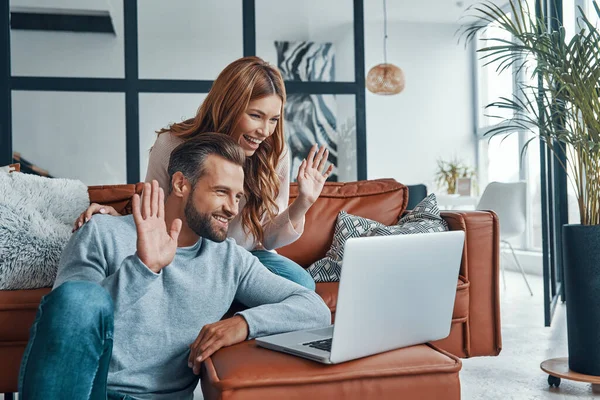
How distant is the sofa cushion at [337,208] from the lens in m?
2.74

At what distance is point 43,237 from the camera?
7.17 ft

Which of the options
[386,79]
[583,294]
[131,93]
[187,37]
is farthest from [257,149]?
[386,79]

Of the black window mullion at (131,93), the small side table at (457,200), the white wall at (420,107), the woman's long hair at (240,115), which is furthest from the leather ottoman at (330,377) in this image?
the white wall at (420,107)

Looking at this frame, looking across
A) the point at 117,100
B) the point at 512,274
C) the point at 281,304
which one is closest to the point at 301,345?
the point at 281,304

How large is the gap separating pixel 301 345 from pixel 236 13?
11.8 feet

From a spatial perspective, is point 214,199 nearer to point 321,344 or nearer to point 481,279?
point 321,344

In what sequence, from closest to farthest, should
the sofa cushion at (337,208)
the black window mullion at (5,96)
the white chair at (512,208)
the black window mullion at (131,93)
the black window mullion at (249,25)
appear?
the sofa cushion at (337,208) → the black window mullion at (5,96) → the black window mullion at (131,93) → the black window mullion at (249,25) → the white chair at (512,208)

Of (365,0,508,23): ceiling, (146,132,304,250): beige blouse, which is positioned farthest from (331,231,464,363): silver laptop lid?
(365,0,508,23): ceiling

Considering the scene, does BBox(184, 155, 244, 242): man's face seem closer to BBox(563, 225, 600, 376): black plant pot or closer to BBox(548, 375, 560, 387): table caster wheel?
BBox(563, 225, 600, 376): black plant pot

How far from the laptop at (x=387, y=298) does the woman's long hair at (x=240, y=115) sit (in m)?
0.75

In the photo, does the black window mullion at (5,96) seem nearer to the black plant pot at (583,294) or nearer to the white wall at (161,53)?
the white wall at (161,53)

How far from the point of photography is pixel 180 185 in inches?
61.6

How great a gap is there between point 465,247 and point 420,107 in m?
5.78

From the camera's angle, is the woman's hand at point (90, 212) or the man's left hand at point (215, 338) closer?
the man's left hand at point (215, 338)
